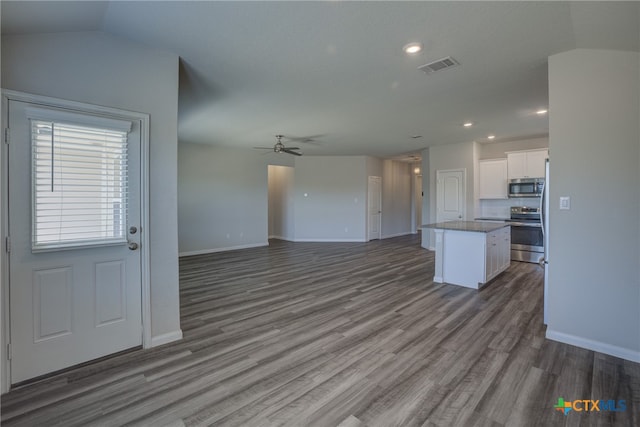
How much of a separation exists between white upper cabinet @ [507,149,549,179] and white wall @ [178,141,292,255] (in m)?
5.89

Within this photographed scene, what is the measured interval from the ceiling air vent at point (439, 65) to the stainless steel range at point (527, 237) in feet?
14.5

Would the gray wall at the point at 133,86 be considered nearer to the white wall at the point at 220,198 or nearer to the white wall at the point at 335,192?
the white wall at the point at 220,198

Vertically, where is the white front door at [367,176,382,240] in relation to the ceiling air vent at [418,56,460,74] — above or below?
below

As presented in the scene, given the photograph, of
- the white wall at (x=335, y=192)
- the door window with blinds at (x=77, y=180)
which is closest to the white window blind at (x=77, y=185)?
the door window with blinds at (x=77, y=180)

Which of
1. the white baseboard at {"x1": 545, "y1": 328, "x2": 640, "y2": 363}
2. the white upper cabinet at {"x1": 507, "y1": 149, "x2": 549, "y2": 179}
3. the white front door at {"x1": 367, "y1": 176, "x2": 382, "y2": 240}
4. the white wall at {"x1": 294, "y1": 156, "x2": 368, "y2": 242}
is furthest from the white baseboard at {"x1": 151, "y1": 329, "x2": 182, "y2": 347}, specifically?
the white front door at {"x1": 367, "y1": 176, "x2": 382, "y2": 240}

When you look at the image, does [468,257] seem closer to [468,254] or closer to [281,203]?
[468,254]

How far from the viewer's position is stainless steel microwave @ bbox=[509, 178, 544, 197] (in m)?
6.02

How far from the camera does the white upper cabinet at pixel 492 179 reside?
A: 660 centimetres

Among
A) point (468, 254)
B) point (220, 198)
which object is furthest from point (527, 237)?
point (220, 198)

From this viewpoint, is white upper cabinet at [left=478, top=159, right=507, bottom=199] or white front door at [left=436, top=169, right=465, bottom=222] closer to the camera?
white upper cabinet at [left=478, top=159, right=507, bottom=199]

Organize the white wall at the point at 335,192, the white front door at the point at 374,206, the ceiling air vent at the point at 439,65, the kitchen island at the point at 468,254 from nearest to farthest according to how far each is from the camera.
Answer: the ceiling air vent at the point at 439,65, the kitchen island at the point at 468,254, the white wall at the point at 335,192, the white front door at the point at 374,206

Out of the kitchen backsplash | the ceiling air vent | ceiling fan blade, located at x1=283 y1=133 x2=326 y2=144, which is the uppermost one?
ceiling fan blade, located at x1=283 y1=133 x2=326 y2=144

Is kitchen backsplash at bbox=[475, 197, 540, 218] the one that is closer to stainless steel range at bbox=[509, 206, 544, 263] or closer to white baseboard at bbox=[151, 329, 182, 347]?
stainless steel range at bbox=[509, 206, 544, 263]

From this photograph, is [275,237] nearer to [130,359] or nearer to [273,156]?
[273,156]
